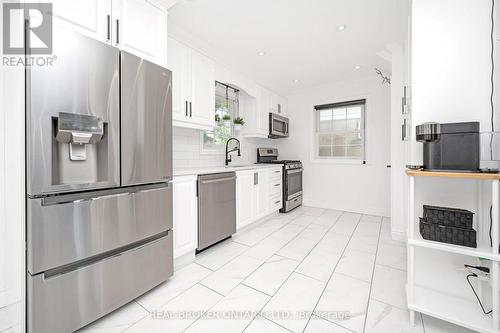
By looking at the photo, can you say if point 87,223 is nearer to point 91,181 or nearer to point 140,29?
point 91,181

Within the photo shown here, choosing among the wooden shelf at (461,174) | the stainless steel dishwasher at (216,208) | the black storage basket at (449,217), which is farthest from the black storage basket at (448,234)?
the stainless steel dishwasher at (216,208)

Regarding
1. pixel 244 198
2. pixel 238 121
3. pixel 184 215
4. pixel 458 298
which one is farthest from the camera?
pixel 238 121

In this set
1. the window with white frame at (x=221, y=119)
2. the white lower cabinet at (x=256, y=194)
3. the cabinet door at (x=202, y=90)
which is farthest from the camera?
the window with white frame at (x=221, y=119)

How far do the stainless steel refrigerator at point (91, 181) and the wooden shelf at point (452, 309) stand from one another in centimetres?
188

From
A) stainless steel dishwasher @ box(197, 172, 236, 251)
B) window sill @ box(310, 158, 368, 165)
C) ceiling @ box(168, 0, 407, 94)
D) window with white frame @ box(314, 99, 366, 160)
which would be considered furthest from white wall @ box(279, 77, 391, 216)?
stainless steel dishwasher @ box(197, 172, 236, 251)

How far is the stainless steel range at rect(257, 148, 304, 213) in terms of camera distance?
13.2 feet

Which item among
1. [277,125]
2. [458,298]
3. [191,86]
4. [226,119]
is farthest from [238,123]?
[458,298]

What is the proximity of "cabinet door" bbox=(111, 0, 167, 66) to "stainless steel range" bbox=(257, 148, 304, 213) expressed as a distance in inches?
105

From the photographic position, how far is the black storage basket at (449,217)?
4.08ft

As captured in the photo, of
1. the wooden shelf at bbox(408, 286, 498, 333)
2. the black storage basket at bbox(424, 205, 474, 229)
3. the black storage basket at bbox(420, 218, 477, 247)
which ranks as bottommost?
the wooden shelf at bbox(408, 286, 498, 333)

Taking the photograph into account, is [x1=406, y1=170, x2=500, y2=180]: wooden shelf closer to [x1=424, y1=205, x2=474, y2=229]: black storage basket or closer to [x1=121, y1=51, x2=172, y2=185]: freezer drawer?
[x1=424, y1=205, x2=474, y2=229]: black storage basket

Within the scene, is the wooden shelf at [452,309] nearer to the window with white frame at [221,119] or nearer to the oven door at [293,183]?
the oven door at [293,183]

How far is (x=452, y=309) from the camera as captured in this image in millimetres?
1287

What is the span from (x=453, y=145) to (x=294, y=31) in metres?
1.99
